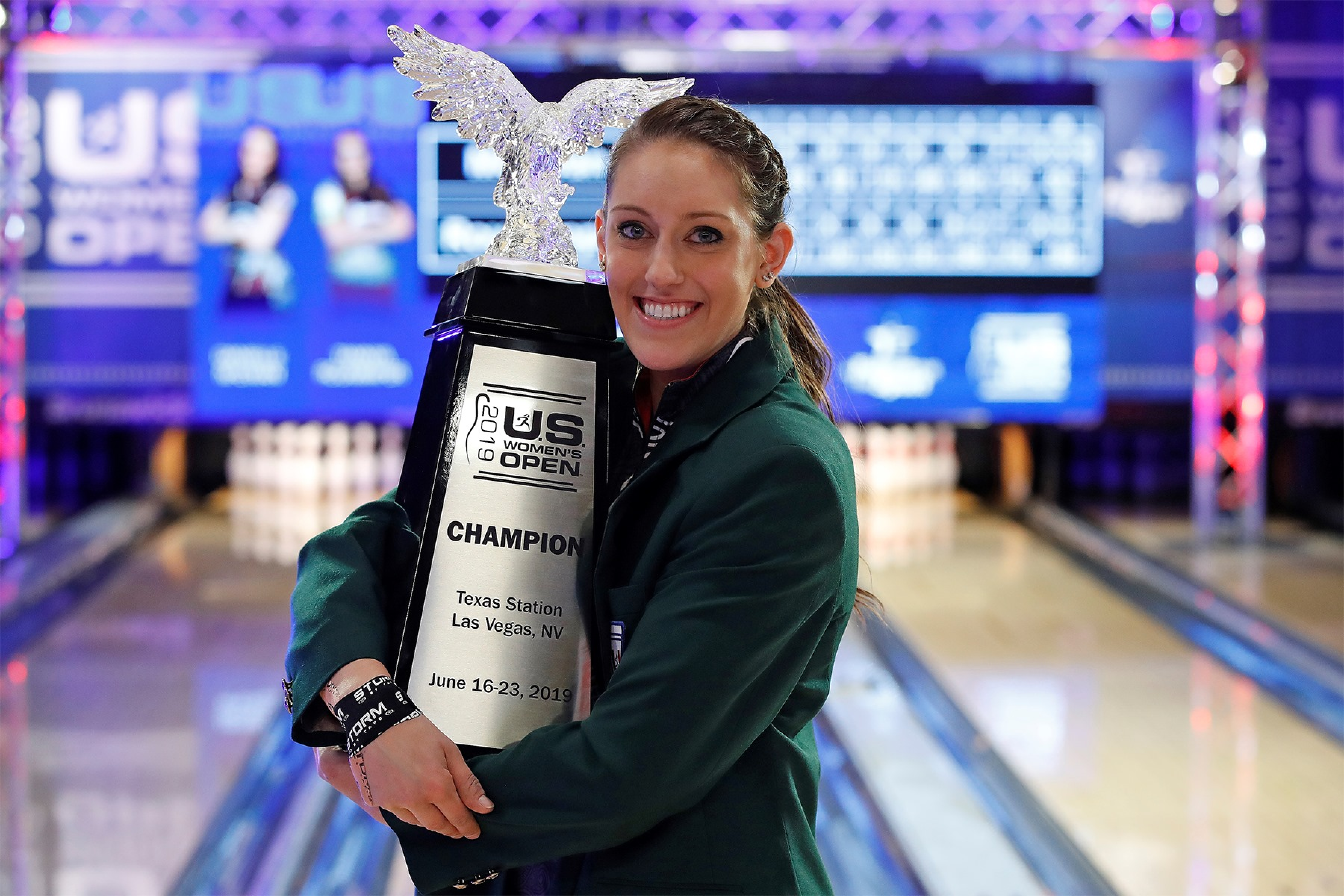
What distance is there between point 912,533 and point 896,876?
3.52 metres

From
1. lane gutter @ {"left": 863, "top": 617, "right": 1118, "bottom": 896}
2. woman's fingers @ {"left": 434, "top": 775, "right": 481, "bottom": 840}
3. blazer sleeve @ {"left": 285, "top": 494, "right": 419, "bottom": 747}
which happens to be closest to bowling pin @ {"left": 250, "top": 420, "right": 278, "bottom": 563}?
lane gutter @ {"left": 863, "top": 617, "right": 1118, "bottom": 896}

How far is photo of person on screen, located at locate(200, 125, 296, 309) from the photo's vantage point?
5.78 metres

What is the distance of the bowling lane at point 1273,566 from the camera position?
4.73 metres

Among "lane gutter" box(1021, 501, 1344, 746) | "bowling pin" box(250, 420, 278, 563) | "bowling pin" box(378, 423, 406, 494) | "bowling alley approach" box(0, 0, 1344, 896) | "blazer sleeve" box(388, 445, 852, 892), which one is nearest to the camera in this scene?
"blazer sleeve" box(388, 445, 852, 892)

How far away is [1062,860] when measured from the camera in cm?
285

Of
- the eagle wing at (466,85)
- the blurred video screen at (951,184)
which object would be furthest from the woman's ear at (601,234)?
the blurred video screen at (951,184)

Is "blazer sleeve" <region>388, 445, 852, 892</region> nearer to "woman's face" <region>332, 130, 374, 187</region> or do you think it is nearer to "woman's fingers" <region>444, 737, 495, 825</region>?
"woman's fingers" <region>444, 737, 495, 825</region>

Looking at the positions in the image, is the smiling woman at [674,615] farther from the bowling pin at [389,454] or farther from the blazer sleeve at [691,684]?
the bowling pin at [389,454]

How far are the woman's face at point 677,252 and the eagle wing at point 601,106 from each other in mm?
132

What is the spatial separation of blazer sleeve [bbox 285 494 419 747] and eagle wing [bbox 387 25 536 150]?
0.37m

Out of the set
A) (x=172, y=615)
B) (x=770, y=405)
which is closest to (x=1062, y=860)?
(x=770, y=405)

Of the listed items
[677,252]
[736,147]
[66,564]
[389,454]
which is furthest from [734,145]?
[389,454]

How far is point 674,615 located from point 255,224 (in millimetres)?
5258

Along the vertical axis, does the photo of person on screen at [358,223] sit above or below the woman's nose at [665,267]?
above
